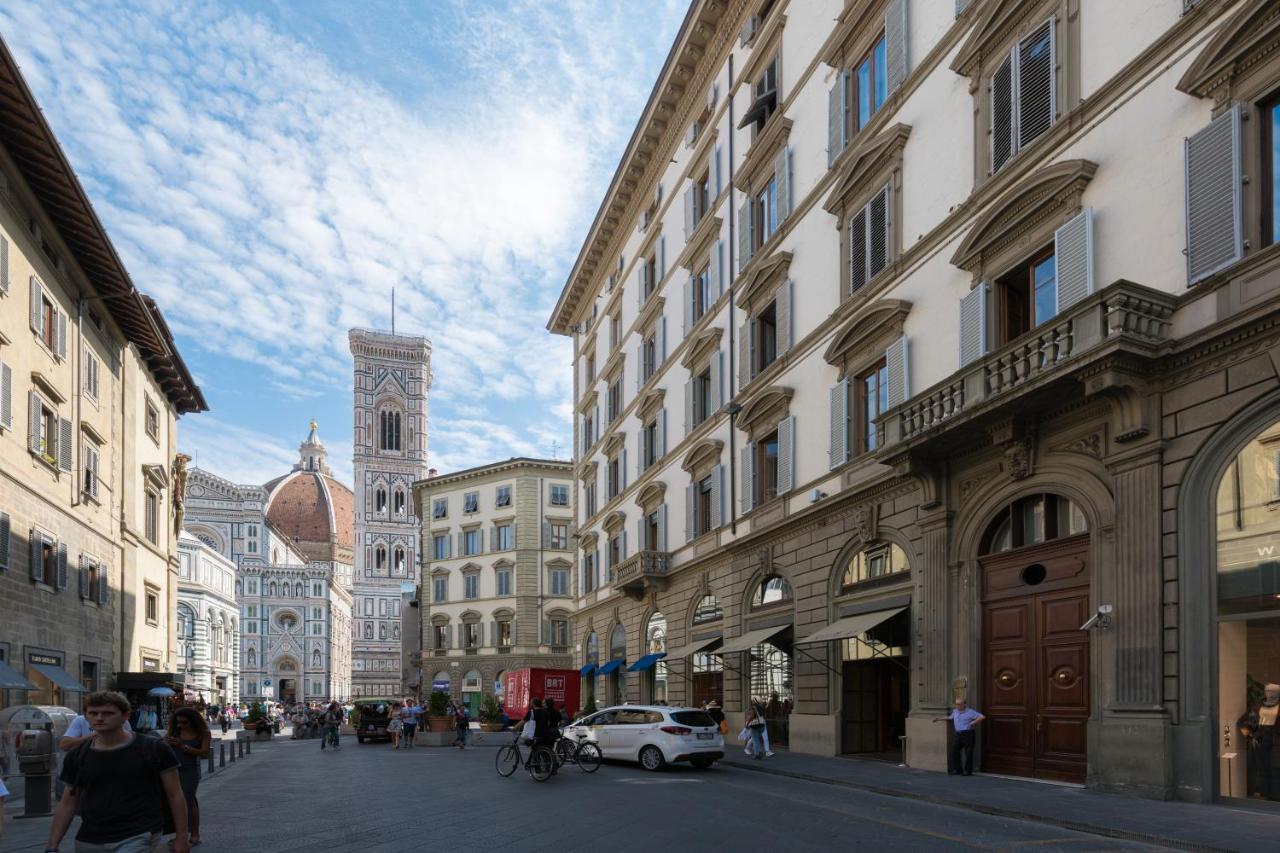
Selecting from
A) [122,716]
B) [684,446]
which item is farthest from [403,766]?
[122,716]

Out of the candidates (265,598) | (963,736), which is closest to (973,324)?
(963,736)

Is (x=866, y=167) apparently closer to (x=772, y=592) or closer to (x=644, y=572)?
(x=772, y=592)

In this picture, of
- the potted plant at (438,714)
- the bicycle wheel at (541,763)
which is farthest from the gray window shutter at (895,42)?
the potted plant at (438,714)

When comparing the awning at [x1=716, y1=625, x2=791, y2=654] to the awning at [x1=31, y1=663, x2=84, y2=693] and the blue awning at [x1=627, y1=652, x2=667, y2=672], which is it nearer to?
the blue awning at [x1=627, y1=652, x2=667, y2=672]

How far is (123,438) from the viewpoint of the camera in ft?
124

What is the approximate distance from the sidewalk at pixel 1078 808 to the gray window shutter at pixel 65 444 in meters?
21.1

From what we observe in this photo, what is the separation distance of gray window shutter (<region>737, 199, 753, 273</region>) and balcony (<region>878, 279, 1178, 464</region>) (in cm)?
1181

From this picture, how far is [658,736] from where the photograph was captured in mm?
23406

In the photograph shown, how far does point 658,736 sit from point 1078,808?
34.3 feet

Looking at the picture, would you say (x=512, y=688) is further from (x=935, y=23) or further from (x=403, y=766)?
(x=935, y=23)

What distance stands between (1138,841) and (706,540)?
2279 centimetres

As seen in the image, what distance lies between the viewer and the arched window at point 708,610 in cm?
3388

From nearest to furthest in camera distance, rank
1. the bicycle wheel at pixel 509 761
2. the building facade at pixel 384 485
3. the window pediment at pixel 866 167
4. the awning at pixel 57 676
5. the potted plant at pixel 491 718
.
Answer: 1. the window pediment at pixel 866 167
2. the bicycle wheel at pixel 509 761
3. the awning at pixel 57 676
4. the potted plant at pixel 491 718
5. the building facade at pixel 384 485

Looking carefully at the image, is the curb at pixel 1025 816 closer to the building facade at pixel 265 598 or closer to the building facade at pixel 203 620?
the building facade at pixel 203 620
